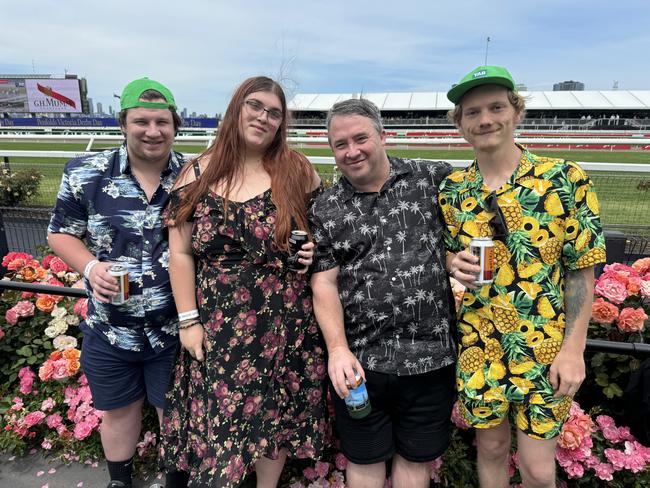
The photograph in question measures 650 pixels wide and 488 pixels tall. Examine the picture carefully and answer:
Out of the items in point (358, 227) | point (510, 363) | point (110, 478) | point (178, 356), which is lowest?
point (110, 478)

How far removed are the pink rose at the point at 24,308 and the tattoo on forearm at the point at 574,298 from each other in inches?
141

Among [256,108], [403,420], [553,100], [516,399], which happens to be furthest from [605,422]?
[553,100]

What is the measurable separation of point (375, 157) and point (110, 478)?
8.11 feet

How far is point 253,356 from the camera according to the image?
1.99 metres

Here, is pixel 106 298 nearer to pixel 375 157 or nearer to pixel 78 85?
pixel 375 157

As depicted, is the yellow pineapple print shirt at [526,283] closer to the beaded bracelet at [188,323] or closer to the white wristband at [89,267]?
the beaded bracelet at [188,323]

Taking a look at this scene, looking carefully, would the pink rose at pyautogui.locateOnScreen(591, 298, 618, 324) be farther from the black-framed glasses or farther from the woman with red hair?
the woman with red hair

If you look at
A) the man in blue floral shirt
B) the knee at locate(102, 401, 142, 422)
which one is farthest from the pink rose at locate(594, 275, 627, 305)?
the knee at locate(102, 401, 142, 422)

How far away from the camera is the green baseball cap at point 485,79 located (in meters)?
1.66

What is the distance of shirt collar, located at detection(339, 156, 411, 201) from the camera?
193 cm

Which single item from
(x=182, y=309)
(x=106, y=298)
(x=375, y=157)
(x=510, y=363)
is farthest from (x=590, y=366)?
(x=106, y=298)

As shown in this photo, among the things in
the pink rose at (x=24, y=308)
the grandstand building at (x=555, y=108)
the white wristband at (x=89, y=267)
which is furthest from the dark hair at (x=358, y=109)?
the grandstand building at (x=555, y=108)

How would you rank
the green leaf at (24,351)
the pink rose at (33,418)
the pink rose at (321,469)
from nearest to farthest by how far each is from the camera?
the pink rose at (321,469), the pink rose at (33,418), the green leaf at (24,351)

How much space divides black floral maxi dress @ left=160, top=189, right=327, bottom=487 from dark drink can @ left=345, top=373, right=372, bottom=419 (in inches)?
13.2
